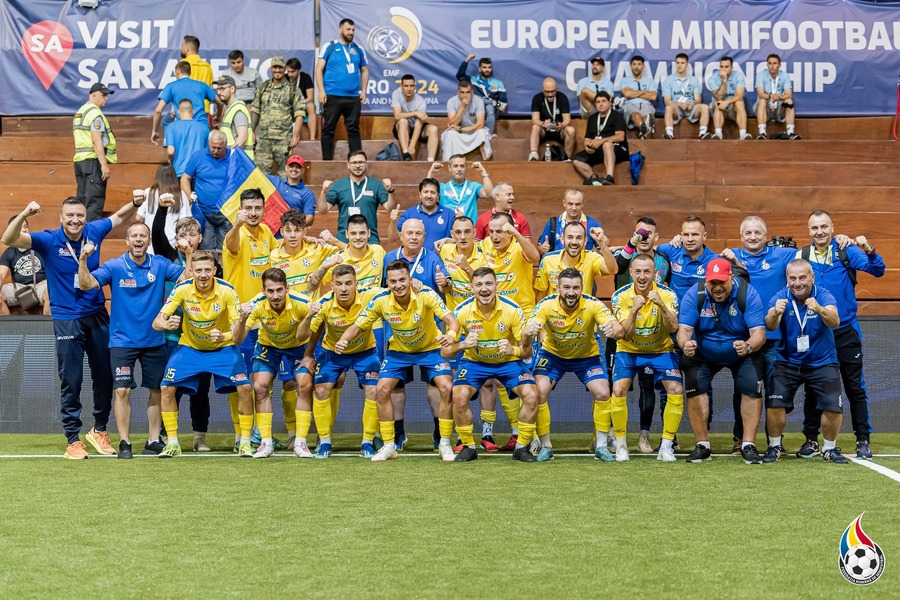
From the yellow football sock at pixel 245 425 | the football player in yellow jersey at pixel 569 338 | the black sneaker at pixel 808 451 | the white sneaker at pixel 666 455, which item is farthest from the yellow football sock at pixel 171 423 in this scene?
the black sneaker at pixel 808 451

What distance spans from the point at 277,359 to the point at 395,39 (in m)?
8.62

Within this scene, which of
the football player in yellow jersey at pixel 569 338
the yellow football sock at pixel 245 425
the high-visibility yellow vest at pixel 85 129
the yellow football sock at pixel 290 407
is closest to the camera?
the football player in yellow jersey at pixel 569 338

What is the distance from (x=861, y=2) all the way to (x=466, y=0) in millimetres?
6464

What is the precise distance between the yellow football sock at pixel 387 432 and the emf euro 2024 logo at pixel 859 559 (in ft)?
16.8

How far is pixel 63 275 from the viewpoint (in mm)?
10453

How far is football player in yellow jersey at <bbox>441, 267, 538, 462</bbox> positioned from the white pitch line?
2888mm

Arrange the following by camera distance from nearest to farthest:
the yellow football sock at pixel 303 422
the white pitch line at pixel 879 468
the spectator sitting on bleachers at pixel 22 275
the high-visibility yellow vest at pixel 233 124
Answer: the white pitch line at pixel 879 468, the yellow football sock at pixel 303 422, the spectator sitting on bleachers at pixel 22 275, the high-visibility yellow vest at pixel 233 124

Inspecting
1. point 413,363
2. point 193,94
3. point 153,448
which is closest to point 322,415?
point 413,363

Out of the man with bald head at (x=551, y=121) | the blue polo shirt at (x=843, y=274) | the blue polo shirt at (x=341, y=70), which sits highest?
the blue polo shirt at (x=341, y=70)

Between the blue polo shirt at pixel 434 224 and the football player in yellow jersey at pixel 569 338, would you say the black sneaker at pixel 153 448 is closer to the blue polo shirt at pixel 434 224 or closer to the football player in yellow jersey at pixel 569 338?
the blue polo shirt at pixel 434 224

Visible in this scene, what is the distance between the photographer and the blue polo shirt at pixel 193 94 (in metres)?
15.2

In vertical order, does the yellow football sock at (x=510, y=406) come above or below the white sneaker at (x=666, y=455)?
above

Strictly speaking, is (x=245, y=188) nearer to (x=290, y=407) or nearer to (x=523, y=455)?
(x=290, y=407)

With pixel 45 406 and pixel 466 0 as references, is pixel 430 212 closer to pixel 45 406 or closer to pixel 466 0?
pixel 45 406
